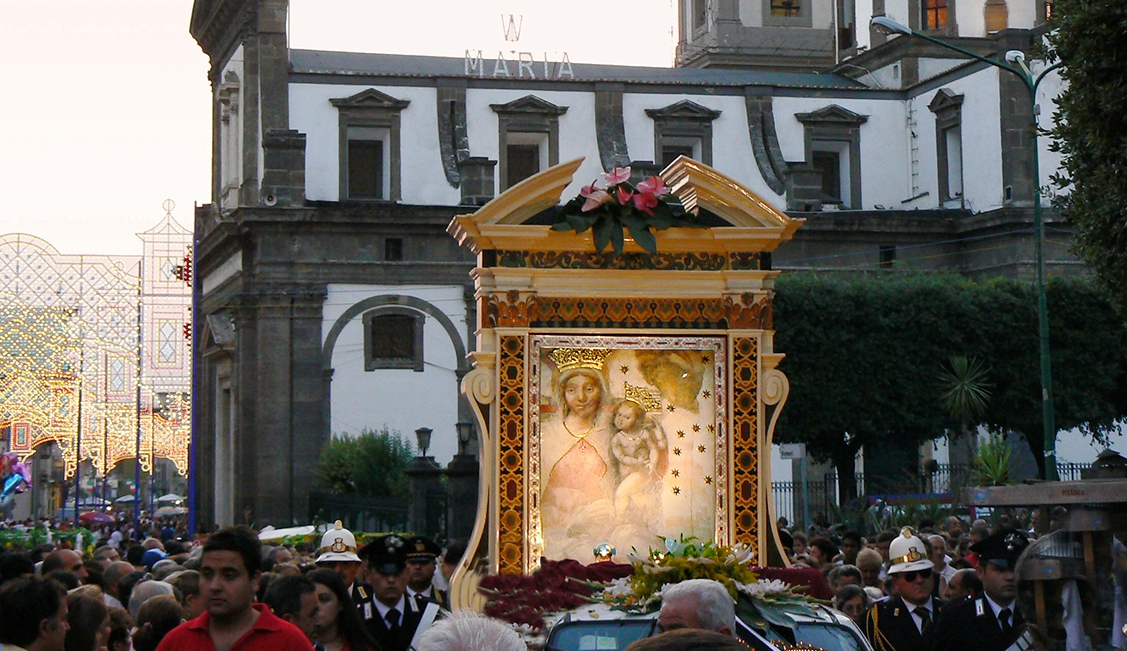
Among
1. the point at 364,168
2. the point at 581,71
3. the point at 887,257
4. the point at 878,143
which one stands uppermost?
the point at 581,71

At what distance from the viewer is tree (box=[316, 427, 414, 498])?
43.5 metres

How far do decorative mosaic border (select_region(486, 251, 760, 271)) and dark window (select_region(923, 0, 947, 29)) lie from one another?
38283 mm

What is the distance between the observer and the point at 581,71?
175ft

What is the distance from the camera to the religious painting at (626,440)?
13.5 m

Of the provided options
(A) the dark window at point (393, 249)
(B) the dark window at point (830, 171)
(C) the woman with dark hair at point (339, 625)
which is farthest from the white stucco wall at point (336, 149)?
(C) the woman with dark hair at point (339, 625)

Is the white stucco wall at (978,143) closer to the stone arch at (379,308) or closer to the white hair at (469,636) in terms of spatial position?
the stone arch at (379,308)

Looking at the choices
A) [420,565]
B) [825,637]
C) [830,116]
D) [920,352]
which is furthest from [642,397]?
[830,116]

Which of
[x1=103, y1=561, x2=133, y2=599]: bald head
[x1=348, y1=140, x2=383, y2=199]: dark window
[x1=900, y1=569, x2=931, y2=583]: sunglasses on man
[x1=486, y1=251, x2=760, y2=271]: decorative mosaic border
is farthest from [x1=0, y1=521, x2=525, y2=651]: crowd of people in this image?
[x1=348, y1=140, x2=383, y2=199]: dark window

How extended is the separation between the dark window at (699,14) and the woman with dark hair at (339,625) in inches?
2083

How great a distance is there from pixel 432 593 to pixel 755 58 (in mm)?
48265

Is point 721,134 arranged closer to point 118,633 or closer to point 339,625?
point 118,633

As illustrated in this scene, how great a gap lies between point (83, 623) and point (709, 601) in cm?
299

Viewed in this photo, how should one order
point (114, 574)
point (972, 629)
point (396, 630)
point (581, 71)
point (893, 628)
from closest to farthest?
1. point (972, 629)
2. point (396, 630)
3. point (893, 628)
4. point (114, 574)
5. point (581, 71)

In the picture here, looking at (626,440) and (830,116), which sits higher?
(830,116)
